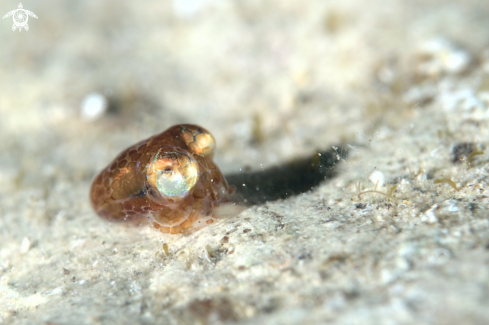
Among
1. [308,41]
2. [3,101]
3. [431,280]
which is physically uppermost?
[3,101]

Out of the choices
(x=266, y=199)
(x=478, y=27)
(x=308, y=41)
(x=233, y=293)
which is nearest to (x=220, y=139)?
(x=266, y=199)

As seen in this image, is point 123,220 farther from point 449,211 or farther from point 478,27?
point 478,27

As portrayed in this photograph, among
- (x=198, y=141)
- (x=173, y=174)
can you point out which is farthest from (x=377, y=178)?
(x=173, y=174)

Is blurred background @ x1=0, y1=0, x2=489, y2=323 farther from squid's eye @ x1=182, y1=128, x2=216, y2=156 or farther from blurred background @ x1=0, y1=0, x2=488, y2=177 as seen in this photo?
squid's eye @ x1=182, y1=128, x2=216, y2=156

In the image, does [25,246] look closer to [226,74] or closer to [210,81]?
[210,81]

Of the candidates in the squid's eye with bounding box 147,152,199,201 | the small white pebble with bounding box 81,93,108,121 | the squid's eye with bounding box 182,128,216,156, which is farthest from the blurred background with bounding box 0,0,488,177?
the squid's eye with bounding box 147,152,199,201
